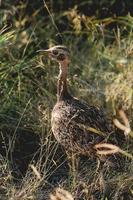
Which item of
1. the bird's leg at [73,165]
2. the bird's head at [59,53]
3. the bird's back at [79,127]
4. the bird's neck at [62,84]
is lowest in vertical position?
the bird's leg at [73,165]

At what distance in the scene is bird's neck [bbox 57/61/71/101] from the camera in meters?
6.35

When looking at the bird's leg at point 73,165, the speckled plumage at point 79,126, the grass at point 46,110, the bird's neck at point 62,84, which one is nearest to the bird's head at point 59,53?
the bird's neck at point 62,84

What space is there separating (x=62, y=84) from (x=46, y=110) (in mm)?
282

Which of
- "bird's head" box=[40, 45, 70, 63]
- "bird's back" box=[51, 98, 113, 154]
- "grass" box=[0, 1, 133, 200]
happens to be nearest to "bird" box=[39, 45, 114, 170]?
"bird's back" box=[51, 98, 113, 154]

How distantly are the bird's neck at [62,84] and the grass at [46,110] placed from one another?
6.7 inches

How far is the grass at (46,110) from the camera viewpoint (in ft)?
18.8

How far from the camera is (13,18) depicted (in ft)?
26.5

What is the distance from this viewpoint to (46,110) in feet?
20.6

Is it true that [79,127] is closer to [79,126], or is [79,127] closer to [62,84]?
[79,126]

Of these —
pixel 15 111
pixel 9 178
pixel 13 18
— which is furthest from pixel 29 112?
pixel 13 18

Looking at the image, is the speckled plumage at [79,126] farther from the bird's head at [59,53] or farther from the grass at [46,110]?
the bird's head at [59,53]

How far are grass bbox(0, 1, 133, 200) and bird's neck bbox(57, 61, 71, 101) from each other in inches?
6.7

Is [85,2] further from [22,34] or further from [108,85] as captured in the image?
[108,85]

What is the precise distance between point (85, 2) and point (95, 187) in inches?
136
